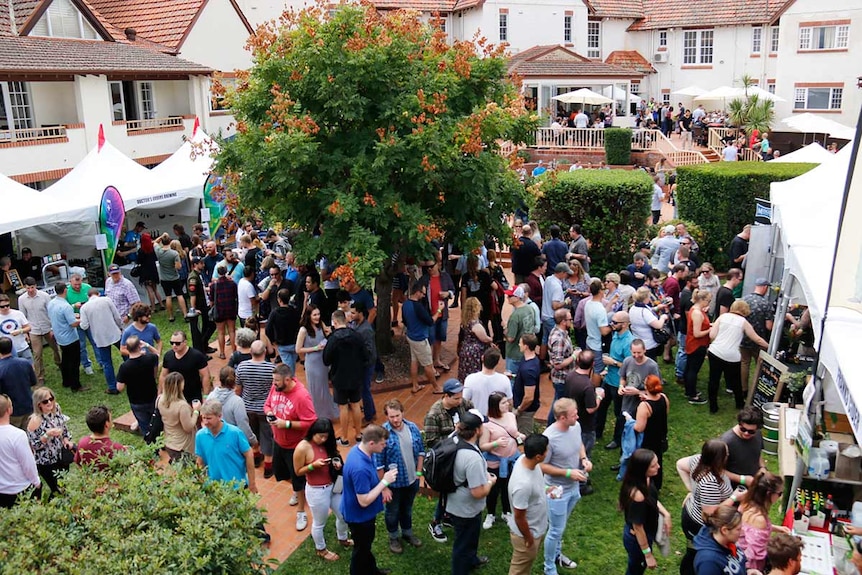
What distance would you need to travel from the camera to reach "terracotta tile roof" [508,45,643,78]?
34312 mm

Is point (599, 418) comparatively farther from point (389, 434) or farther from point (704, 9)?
point (704, 9)

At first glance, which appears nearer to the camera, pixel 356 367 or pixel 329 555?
pixel 329 555

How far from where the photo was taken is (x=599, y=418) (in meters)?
9.21

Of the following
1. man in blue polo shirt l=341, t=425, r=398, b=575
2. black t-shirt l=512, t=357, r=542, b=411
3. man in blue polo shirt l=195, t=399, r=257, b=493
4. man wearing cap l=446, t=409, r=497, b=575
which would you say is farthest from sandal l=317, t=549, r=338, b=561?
black t-shirt l=512, t=357, r=542, b=411

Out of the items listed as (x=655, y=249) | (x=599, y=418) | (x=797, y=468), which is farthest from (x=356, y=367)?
(x=655, y=249)

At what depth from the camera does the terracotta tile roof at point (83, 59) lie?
19922mm

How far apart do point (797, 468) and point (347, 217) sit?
5.58m

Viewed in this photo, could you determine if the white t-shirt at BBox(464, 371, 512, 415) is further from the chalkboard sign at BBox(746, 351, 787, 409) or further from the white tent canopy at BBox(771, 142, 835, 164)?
the white tent canopy at BBox(771, 142, 835, 164)

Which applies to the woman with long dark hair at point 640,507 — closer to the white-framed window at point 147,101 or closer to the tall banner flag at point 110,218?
the tall banner flag at point 110,218

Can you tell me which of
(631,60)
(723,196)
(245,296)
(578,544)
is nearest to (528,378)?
(578,544)

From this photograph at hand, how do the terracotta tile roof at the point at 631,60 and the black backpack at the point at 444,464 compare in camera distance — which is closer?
the black backpack at the point at 444,464

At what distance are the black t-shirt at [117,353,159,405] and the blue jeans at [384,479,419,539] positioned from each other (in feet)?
11.1

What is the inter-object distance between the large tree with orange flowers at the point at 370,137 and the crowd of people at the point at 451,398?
90 cm

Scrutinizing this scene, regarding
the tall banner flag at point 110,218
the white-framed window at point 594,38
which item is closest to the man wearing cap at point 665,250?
the tall banner flag at point 110,218
